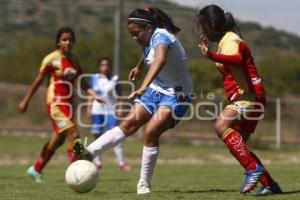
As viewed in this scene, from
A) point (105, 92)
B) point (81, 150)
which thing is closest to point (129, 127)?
point (81, 150)

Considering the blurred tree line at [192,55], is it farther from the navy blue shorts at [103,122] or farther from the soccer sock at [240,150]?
the soccer sock at [240,150]

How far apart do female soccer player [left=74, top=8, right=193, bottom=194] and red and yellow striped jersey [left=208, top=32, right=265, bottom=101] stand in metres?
0.51

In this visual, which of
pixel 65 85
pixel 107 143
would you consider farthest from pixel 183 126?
pixel 107 143

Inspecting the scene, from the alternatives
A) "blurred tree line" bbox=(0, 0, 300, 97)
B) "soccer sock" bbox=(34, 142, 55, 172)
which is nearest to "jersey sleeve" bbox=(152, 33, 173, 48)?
"soccer sock" bbox=(34, 142, 55, 172)

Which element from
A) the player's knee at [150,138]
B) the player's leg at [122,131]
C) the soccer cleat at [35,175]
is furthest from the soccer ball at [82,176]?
the soccer cleat at [35,175]

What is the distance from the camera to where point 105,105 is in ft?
55.9

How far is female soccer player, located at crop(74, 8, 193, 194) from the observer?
29.3 ft

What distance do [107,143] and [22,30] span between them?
57.1m

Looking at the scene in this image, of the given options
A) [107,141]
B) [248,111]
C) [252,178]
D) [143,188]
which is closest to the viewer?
[252,178]

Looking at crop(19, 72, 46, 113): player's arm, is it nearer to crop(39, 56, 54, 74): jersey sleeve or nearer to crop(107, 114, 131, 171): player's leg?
crop(39, 56, 54, 74): jersey sleeve

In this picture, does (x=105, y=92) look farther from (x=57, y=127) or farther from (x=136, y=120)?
(x=136, y=120)

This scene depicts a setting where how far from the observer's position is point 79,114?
31625 millimetres

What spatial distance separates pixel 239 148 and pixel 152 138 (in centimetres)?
98

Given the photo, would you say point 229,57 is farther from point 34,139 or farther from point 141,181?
point 34,139
